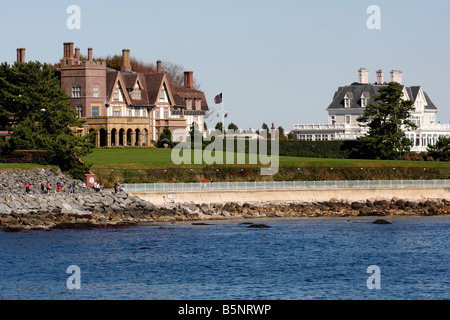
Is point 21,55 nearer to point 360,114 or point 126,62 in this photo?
point 126,62

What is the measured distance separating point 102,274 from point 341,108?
229 feet

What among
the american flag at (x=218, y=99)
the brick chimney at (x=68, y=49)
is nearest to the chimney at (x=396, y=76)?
the american flag at (x=218, y=99)

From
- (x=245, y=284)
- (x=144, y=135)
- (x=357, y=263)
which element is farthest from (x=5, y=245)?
(x=144, y=135)

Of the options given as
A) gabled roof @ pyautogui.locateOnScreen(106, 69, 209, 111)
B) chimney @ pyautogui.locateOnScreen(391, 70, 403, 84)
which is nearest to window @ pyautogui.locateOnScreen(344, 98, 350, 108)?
chimney @ pyautogui.locateOnScreen(391, 70, 403, 84)

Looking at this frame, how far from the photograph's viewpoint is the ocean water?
39219mm

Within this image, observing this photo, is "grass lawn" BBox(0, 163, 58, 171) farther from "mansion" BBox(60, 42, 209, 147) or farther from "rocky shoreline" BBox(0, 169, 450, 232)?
"mansion" BBox(60, 42, 209, 147)

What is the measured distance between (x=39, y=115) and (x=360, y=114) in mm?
44467

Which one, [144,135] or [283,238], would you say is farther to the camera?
[144,135]

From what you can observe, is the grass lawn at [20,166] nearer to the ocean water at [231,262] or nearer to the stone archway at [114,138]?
the ocean water at [231,262]

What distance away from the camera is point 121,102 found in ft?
314

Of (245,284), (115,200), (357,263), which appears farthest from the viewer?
(115,200)

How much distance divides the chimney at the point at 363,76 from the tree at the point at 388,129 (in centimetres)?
1855

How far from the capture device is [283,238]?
179 feet
